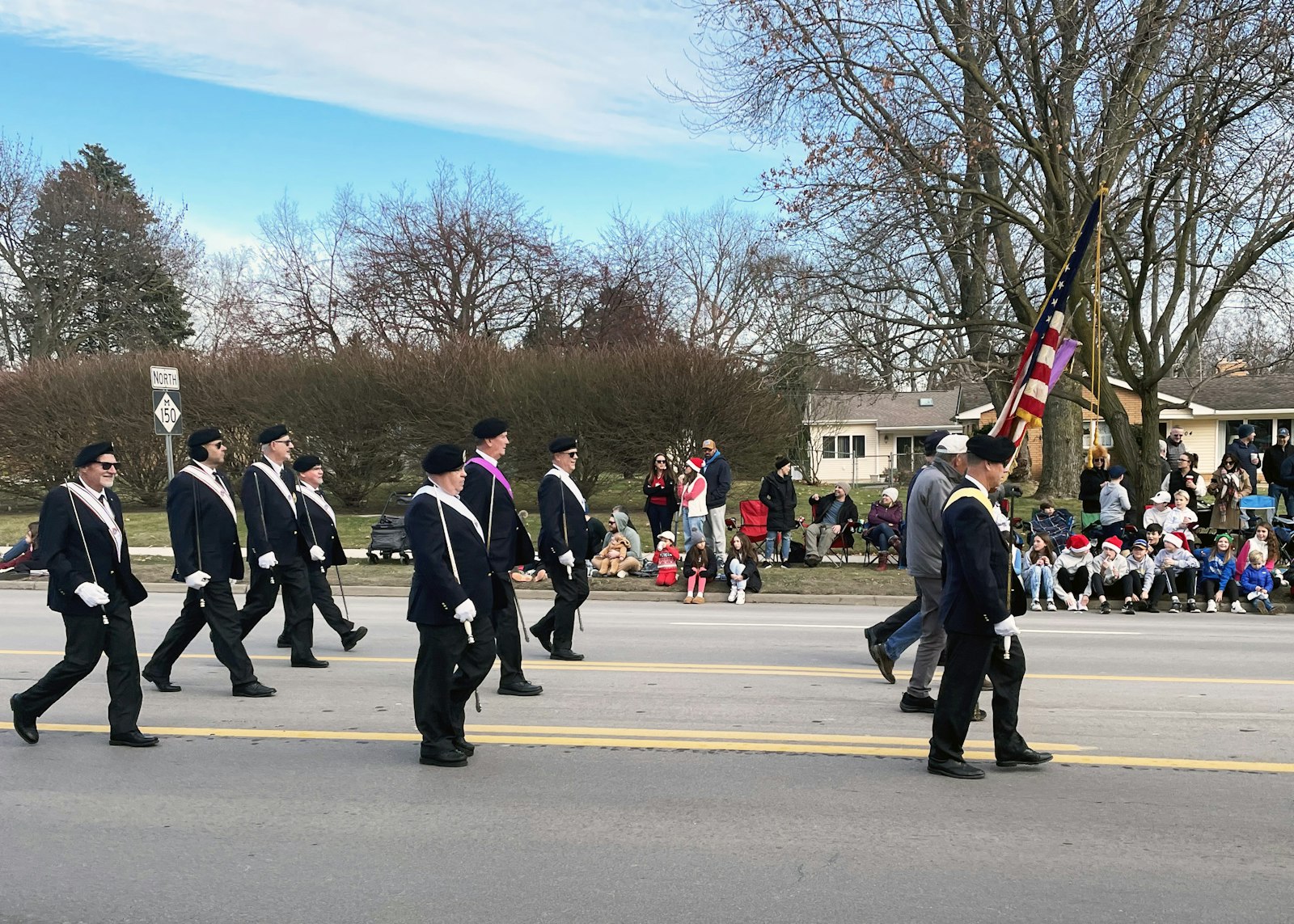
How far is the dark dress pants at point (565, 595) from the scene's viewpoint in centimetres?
950

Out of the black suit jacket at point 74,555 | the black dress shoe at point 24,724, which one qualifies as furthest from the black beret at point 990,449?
the black dress shoe at point 24,724

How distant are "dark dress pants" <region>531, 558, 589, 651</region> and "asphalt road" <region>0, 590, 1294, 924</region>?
57 centimetres

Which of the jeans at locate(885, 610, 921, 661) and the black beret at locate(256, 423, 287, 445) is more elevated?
the black beret at locate(256, 423, 287, 445)

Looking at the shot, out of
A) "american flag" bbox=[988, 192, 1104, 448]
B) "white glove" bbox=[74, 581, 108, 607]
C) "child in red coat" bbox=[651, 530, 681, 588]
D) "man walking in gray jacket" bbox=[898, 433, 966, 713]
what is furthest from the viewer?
"child in red coat" bbox=[651, 530, 681, 588]

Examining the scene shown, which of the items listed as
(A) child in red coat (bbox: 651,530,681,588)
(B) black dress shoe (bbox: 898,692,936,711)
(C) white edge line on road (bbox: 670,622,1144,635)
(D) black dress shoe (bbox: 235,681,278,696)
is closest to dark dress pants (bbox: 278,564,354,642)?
(D) black dress shoe (bbox: 235,681,278,696)

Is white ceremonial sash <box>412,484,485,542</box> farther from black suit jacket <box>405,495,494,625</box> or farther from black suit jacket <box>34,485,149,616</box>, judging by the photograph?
black suit jacket <box>34,485,149,616</box>

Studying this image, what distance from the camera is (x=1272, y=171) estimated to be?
18.6m

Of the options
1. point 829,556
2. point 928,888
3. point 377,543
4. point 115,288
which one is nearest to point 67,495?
point 928,888

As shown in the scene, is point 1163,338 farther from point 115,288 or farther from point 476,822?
point 115,288

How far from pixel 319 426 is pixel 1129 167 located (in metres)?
18.4

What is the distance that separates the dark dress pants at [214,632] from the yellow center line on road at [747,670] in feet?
4.49

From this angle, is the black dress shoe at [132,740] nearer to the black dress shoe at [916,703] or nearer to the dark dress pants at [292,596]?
the dark dress pants at [292,596]

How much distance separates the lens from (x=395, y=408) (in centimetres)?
2683

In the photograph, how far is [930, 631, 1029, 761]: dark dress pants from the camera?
603 centimetres
